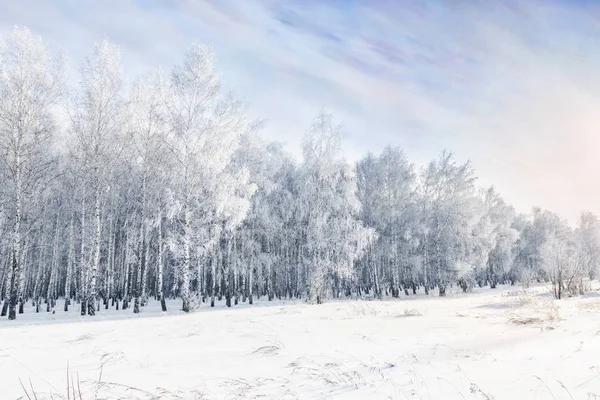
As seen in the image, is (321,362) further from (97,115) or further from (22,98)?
(22,98)

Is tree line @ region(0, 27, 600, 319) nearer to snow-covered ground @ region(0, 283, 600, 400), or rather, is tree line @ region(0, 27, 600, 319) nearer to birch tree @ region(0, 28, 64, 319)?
birch tree @ region(0, 28, 64, 319)

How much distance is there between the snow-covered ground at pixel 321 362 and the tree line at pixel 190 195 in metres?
9.76

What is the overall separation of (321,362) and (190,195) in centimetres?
1374

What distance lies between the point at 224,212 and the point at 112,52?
9.97m

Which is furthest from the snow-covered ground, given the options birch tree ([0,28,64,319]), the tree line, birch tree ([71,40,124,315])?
birch tree ([0,28,64,319])

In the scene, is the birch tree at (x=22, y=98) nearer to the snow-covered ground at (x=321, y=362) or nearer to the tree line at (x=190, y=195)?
the tree line at (x=190, y=195)

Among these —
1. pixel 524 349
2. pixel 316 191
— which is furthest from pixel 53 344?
pixel 316 191

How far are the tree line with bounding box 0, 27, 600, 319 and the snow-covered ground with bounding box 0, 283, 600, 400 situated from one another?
9.76m

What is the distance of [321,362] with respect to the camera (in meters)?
4.68

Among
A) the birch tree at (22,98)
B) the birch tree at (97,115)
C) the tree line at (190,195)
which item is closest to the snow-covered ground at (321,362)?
the tree line at (190,195)

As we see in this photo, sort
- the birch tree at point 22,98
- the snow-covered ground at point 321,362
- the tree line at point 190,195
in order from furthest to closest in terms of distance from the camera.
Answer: the tree line at point 190,195, the birch tree at point 22,98, the snow-covered ground at point 321,362

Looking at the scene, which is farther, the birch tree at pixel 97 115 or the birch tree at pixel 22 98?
the birch tree at pixel 97 115

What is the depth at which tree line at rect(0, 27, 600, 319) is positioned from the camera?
17.0 meters

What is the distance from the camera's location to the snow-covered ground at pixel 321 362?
349cm
